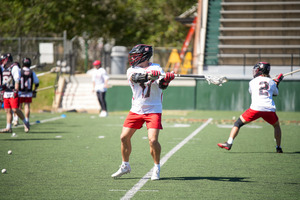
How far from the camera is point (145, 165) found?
8.57m

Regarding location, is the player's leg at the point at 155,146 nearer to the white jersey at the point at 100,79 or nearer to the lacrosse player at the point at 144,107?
the lacrosse player at the point at 144,107

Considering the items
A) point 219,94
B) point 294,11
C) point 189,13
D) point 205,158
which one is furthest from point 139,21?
point 205,158

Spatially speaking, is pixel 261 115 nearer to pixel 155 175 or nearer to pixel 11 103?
pixel 155 175

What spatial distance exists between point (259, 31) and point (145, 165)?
65.1ft

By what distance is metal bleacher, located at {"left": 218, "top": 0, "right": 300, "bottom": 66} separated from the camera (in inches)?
1011

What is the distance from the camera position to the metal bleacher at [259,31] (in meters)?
25.7

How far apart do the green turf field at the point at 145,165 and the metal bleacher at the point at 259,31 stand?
1158 cm

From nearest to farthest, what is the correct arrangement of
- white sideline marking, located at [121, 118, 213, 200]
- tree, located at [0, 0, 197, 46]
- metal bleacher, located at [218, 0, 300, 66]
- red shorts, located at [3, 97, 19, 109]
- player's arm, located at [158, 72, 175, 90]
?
white sideline marking, located at [121, 118, 213, 200] → player's arm, located at [158, 72, 175, 90] → red shorts, located at [3, 97, 19, 109] → metal bleacher, located at [218, 0, 300, 66] → tree, located at [0, 0, 197, 46]

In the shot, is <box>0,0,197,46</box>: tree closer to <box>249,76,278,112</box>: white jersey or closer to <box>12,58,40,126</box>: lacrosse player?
<box>12,58,40,126</box>: lacrosse player

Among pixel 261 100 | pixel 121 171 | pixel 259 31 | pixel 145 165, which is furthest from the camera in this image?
pixel 259 31

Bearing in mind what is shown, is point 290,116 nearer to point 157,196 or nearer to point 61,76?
point 61,76

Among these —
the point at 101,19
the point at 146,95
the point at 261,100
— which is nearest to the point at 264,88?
the point at 261,100

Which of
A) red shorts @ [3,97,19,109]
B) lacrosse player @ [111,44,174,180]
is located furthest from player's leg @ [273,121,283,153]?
red shorts @ [3,97,19,109]

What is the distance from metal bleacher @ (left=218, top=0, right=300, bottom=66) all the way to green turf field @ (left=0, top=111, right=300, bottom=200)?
11.6 metres
